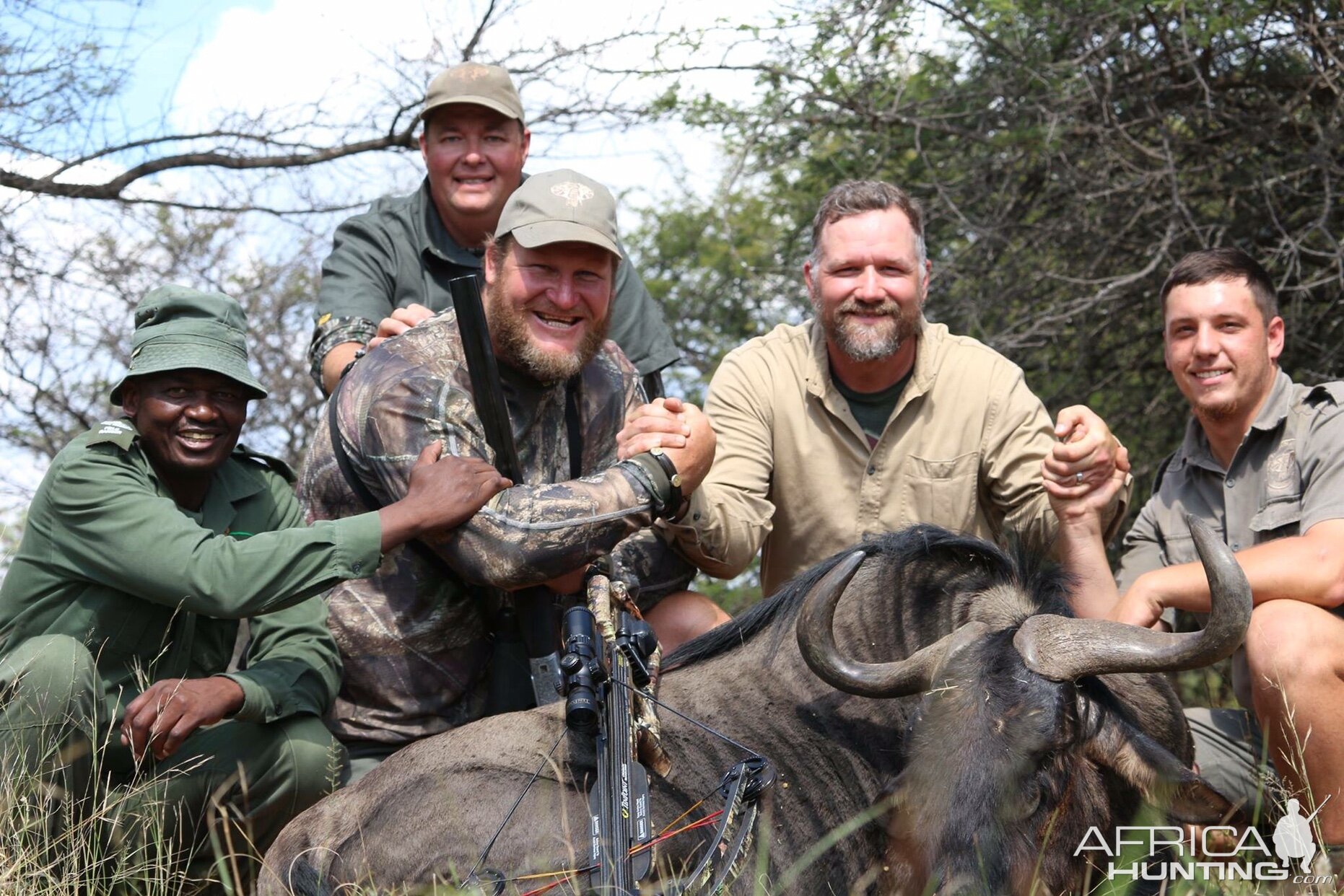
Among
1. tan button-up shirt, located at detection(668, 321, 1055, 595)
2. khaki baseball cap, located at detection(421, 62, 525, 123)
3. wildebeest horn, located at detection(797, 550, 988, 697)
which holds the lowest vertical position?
wildebeest horn, located at detection(797, 550, 988, 697)

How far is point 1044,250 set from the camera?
8.12 m

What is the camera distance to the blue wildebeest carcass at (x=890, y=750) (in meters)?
3.52

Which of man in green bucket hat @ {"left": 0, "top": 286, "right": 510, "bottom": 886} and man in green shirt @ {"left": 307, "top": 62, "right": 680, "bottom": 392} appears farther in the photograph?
man in green shirt @ {"left": 307, "top": 62, "right": 680, "bottom": 392}

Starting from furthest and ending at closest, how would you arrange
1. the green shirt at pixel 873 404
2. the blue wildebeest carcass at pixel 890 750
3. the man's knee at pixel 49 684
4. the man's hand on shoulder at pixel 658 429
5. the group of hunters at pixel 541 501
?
the green shirt at pixel 873 404 < the man's hand on shoulder at pixel 658 429 < the group of hunters at pixel 541 501 < the man's knee at pixel 49 684 < the blue wildebeest carcass at pixel 890 750

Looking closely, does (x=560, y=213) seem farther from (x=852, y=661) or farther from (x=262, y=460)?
(x=852, y=661)

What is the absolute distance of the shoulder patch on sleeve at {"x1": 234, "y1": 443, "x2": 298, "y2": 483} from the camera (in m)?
4.80

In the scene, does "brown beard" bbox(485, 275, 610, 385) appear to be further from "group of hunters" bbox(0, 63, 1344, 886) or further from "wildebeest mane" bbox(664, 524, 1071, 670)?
"wildebeest mane" bbox(664, 524, 1071, 670)

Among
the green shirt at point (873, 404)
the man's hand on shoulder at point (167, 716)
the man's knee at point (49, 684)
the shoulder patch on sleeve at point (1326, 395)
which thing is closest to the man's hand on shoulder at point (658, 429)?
the green shirt at point (873, 404)

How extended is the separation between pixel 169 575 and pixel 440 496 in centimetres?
Result: 82

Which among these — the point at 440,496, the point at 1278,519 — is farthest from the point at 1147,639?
the point at 440,496

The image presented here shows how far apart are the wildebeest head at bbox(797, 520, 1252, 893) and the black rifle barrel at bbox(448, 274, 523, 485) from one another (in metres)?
1.22

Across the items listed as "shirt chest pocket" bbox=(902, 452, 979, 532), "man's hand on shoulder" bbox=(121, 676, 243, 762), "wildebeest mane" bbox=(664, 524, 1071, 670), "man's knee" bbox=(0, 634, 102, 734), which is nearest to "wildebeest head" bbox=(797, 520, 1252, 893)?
"wildebeest mane" bbox=(664, 524, 1071, 670)

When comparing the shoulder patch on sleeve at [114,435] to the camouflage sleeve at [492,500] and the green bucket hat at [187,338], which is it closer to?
the green bucket hat at [187,338]

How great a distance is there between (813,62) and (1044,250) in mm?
1758
